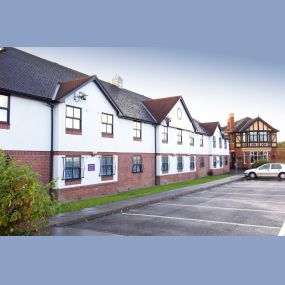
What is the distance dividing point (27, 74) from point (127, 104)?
848 centimetres

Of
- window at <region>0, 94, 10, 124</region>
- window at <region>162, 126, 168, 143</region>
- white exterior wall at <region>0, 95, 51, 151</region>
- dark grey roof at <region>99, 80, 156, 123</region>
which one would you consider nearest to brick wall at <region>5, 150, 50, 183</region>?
white exterior wall at <region>0, 95, 51, 151</region>

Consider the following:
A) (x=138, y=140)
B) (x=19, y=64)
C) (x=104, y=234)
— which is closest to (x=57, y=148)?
(x=19, y=64)

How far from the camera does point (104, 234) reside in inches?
323

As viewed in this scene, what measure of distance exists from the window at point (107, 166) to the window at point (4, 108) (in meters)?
5.93

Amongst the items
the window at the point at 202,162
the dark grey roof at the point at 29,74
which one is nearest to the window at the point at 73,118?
the dark grey roof at the point at 29,74

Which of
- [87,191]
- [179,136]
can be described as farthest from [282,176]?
[87,191]

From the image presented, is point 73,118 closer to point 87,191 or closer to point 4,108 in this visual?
point 4,108

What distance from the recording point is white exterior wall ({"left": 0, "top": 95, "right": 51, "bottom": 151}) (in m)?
11.2

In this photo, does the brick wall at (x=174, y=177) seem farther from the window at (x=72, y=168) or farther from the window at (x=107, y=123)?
the window at (x=72, y=168)

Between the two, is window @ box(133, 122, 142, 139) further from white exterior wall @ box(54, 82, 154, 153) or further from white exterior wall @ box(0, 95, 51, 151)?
white exterior wall @ box(0, 95, 51, 151)

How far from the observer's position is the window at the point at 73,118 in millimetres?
13766

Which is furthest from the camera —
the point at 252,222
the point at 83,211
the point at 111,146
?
the point at 111,146

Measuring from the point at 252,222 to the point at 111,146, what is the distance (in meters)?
9.42

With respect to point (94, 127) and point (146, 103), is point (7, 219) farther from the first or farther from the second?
point (146, 103)
